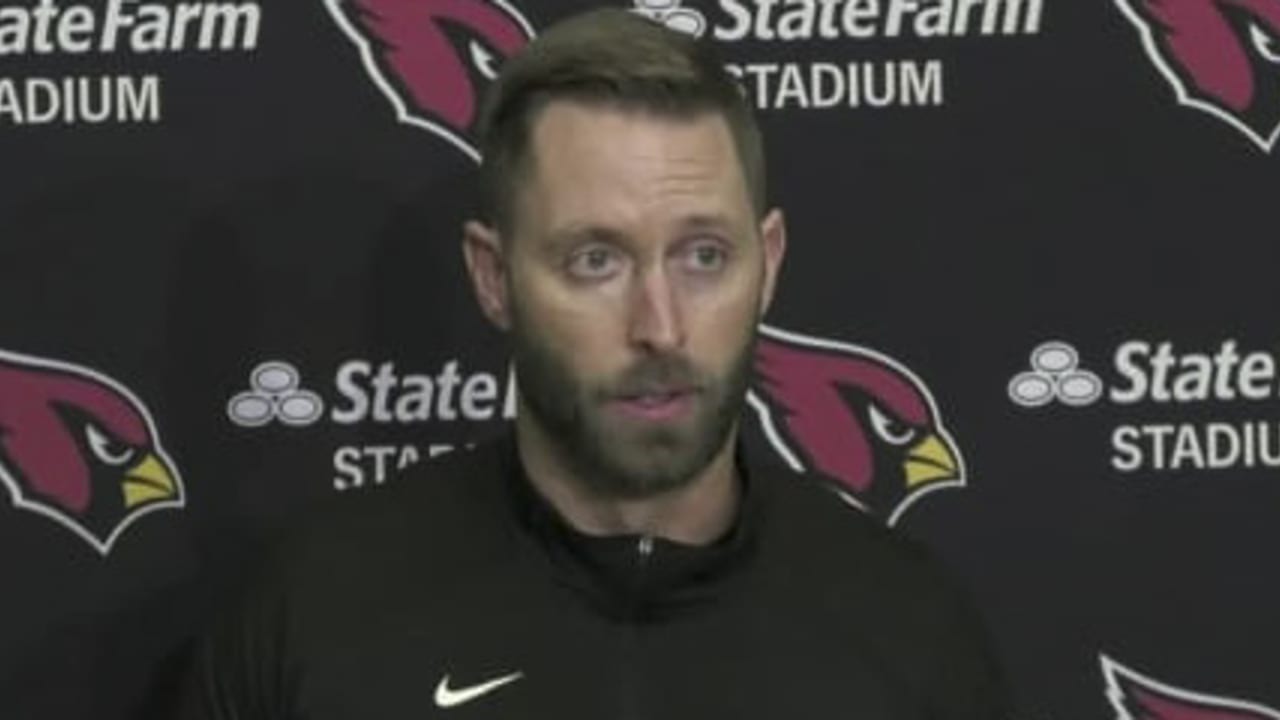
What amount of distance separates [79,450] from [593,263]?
2.01ft

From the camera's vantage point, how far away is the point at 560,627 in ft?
4.23

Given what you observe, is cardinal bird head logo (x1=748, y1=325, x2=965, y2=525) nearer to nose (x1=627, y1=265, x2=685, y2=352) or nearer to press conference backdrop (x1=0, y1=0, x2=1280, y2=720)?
press conference backdrop (x1=0, y1=0, x2=1280, y2=720)

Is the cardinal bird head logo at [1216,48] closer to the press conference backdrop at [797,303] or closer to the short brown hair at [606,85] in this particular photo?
the press conference backdrop at [797,303]

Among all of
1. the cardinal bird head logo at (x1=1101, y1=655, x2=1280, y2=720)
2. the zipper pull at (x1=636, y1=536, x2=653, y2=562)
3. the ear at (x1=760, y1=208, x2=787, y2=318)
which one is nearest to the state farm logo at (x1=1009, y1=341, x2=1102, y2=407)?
the cardinal bird head logo at (x1=1101, y1=655, x2=1280, y2=720)

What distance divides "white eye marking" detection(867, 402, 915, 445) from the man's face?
1.34 ft

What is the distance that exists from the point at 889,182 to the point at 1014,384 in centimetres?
20

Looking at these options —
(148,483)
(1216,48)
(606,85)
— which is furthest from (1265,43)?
(148,483)

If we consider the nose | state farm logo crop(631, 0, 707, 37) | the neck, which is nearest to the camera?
the nose

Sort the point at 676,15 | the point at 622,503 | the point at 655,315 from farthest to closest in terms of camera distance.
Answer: the point at 676,15 → the point at 622,503 → the point at 655,315

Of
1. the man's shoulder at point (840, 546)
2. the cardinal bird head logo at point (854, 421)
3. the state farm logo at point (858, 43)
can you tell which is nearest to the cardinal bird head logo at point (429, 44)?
the state farm logo at point (858, 43)

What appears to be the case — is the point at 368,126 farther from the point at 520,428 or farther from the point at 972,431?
the point at 972,431

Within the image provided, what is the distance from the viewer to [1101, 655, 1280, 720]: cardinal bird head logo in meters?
1.65

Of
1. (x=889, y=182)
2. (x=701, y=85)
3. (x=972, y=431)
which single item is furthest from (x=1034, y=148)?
(x=701, y=85)

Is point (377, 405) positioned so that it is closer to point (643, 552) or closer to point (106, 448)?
point (106, 448)
